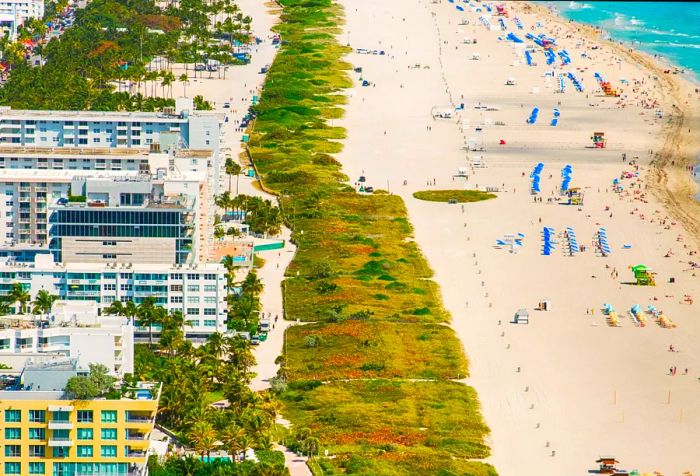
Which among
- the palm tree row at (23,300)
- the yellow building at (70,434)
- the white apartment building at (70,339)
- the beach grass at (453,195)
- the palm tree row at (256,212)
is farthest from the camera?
the beach grass at (453,195)

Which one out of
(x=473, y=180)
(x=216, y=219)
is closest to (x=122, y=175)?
(x=216, y=219)

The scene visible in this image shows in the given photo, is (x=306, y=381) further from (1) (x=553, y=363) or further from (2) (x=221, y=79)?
(2) (x=221, y=79)

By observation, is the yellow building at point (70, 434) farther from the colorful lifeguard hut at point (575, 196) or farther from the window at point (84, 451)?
the colorful lifeguard hut at point (575, 196)

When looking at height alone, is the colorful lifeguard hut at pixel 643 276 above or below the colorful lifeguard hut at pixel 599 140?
below

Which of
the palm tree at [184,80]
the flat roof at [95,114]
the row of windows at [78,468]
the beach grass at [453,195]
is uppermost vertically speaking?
the palm tree at [184,80]

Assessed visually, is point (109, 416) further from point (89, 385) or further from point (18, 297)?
point (18, 297)

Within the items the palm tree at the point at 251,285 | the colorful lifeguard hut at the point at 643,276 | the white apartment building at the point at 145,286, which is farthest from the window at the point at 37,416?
the colorful lifeguard hut at the point at 643,276

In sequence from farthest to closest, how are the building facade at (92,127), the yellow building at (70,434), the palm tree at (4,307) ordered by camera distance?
the building facade at (92,127) → the palm tree at (4,307) → the yellow building at (70,434)
